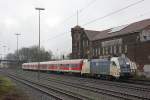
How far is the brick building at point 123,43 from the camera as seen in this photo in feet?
189

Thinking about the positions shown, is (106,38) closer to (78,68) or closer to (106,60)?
(78,68)

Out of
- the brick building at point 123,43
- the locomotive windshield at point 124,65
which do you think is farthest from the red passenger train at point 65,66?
the locomotive windshield at point 124,65

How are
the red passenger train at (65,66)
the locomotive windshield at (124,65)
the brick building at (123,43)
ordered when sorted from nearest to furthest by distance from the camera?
1. the locomotive windshield at (124,65)
2. the red passenger train at (65,66)
3. the brick building at (123,43)

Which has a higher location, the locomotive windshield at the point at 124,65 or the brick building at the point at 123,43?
the brick building at the point at 123,43

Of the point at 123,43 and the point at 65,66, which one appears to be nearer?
the point at 65,66

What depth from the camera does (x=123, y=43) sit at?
6500 centimetres

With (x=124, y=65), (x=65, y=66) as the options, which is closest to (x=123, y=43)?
(x=65, y=66)

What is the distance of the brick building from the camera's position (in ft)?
189

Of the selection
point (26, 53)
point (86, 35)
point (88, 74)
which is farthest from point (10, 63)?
point (88, 74)

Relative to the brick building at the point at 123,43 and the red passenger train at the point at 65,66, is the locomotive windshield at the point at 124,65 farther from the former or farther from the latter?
the brick building at the point at 123,43

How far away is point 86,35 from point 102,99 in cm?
7044

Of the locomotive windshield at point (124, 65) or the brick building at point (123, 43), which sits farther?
the brick building at point (123, 43)

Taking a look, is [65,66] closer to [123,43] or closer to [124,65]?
[123,43]

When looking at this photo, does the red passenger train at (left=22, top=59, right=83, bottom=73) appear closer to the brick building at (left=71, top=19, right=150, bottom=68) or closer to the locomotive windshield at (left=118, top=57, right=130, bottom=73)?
the brick building at (left=71, top=19, right=150, bottom=68)
